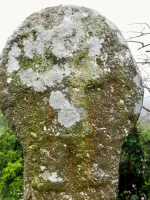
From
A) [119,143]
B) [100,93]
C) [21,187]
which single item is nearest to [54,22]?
[100,93]

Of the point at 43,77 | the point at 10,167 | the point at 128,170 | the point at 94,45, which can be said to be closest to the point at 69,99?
the point at 43,77

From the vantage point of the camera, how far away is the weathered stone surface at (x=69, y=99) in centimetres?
244

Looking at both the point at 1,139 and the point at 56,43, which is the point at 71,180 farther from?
the point at 1,139

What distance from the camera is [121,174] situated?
494 cm

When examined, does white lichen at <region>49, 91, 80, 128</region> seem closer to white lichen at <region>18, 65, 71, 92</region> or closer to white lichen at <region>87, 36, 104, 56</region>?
white lichen at <region>18, 65, 71, 92</region>

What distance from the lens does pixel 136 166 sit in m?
4.77

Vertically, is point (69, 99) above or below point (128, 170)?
above

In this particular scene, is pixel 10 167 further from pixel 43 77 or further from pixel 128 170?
pixel 43 77

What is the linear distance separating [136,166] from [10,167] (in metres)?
1.83

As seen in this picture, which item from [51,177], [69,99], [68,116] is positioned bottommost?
[51,177]

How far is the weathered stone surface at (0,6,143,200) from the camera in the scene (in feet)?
8.00

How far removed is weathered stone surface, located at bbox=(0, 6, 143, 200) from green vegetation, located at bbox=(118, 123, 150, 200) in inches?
90.6

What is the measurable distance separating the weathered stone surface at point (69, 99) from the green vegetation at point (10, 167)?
2130mm

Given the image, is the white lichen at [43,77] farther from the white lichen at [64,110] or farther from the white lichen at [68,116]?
the white lichen at [68,116]
